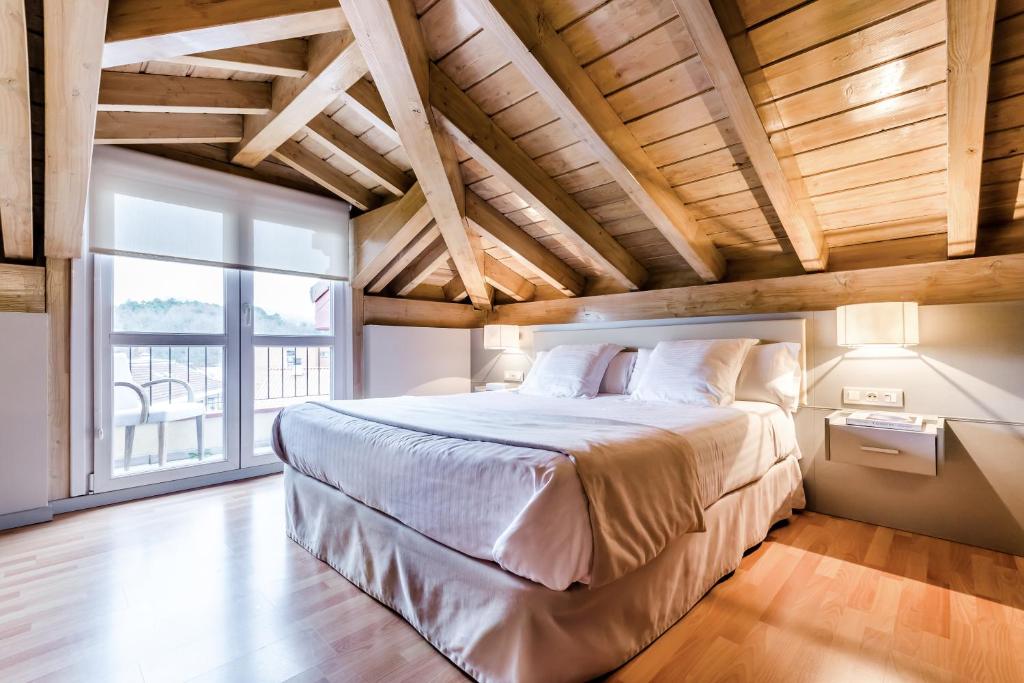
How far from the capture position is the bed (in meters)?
1.30

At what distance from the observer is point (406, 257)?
13.0 ft

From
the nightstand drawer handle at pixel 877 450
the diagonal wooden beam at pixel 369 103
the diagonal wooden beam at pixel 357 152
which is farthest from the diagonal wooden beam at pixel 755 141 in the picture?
the diagonal wooden beam at pixel 357 152

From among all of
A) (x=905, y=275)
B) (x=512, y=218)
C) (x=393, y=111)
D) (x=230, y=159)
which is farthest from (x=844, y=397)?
(x=230, y=159)

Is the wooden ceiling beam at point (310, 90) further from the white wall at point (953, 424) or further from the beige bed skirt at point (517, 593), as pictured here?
the white wall at point (953, 424)

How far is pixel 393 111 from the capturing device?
255cm

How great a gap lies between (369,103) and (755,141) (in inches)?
79.9

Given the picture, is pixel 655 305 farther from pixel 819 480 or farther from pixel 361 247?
pixel 361 247

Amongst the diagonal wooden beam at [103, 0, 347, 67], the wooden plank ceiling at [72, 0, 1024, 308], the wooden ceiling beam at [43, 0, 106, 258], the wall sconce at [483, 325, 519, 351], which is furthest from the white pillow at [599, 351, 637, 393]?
the wooden ceiling beam at [43, 0, 106, 258]

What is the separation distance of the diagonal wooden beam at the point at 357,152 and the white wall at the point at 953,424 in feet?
9.94

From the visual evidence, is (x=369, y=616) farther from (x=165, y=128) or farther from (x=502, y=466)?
(x=165, y=128)

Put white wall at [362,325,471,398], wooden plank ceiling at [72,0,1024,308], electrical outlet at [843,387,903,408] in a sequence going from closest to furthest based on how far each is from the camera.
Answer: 1. wooden plank ceiling at [72,0,1024,308]
2. electrical outlet at [843,387,903,408]
3. white wall at [362,325,471,398]

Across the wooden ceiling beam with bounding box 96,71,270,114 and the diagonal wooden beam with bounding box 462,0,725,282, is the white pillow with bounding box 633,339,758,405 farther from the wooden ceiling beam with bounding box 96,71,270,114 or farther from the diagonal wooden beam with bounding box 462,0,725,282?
the wooden ceiling beam with bounding box 96,71,270,114

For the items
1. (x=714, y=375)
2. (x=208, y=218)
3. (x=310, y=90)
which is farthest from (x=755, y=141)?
(x=208, y=218)

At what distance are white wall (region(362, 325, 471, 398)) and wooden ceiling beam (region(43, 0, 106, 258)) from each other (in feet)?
6.62
